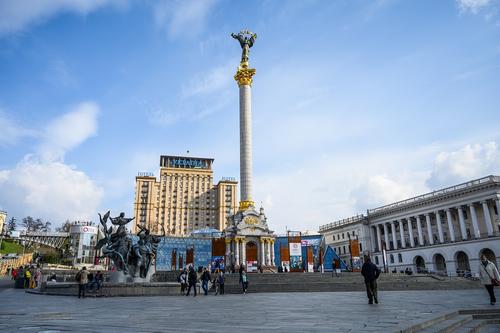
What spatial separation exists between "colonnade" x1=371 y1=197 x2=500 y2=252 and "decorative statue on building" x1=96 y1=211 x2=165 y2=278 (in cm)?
3851

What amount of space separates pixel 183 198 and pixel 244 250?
93873mm

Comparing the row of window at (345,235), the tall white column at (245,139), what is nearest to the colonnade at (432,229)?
the row of window at (345,235)

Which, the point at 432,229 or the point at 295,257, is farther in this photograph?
the point at 432,229

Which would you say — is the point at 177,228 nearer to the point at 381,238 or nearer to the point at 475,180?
the point at 381,238

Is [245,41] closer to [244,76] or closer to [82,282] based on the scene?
[244,76]

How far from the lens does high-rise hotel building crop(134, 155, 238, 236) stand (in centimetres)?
14025

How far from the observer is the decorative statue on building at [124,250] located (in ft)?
91.8

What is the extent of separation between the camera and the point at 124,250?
28.4 metres

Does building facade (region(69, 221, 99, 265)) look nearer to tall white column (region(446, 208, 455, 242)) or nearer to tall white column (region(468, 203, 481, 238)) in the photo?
tall white column (region(446, 208, 455, 242))

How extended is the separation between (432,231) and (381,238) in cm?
1469

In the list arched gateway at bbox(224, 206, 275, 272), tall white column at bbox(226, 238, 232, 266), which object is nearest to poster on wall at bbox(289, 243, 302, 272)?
arched gateway at bbox(224, 206, 275, 272)

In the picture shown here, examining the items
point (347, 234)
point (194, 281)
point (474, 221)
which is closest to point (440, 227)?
point (474, 221)

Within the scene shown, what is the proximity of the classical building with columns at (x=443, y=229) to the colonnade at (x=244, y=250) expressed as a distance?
1644 centimetres

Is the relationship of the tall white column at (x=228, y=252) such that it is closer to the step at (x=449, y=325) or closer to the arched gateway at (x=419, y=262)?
the arched gateway at (x=419, y=262)
